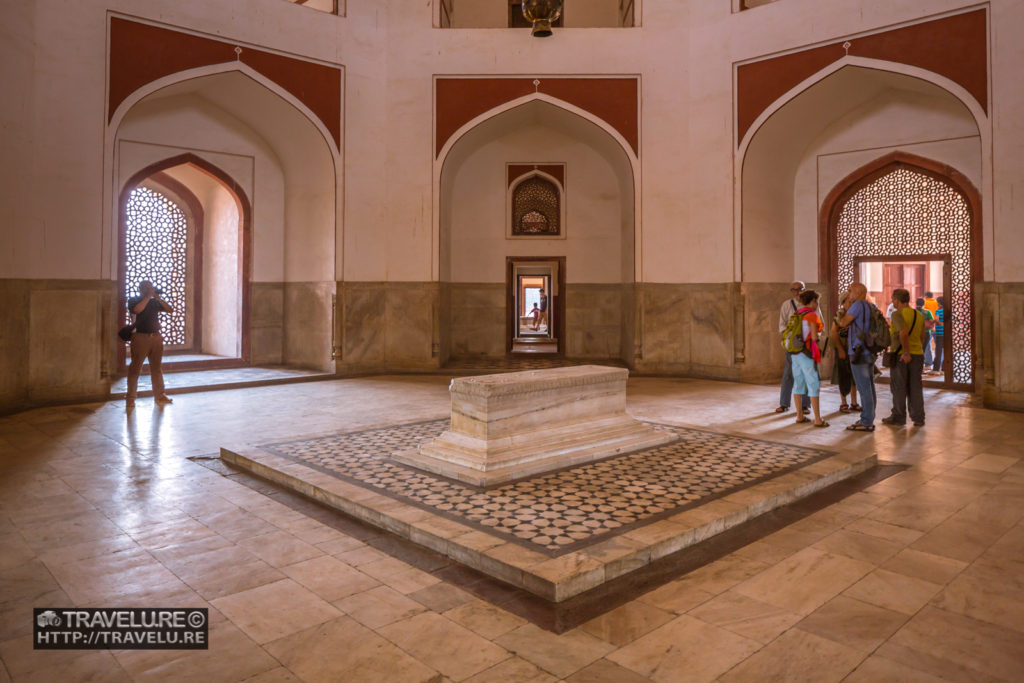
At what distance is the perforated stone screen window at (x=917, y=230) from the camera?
757 centimetres

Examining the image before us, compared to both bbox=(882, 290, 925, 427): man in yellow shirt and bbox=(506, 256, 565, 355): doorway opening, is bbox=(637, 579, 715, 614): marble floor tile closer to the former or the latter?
bbox=(882, 290, 925, 427): man in yellow shirt

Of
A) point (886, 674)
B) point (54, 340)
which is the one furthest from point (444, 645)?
point (54, 340)

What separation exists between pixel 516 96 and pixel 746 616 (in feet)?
25.1

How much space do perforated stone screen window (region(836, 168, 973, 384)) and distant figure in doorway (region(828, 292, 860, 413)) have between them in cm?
203

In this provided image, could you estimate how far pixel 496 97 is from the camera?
8.74 m

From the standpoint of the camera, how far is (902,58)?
6969mm

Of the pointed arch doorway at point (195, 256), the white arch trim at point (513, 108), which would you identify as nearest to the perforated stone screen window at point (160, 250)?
the pointed arch doorway at point (195, 256)

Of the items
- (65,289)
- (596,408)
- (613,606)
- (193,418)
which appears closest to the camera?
(613,606)

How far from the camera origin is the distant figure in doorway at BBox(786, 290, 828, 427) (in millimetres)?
5152

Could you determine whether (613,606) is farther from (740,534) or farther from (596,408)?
(596,408)

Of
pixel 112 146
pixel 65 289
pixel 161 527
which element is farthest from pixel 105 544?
pixel 112 146

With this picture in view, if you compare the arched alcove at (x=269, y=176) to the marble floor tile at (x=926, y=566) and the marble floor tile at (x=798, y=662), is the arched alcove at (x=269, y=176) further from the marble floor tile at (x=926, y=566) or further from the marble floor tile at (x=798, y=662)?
the marble floor tile at (x=798, y=662)

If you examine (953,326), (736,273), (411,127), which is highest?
(411,127)

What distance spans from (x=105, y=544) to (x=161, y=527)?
0.83ft
